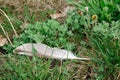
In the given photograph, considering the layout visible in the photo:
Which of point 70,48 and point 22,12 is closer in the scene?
point 70,48

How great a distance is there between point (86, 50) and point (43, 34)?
37 centimetres

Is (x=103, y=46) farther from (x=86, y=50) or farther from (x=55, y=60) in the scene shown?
(x=55, y=60)

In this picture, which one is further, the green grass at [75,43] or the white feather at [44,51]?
the white feather at [44,51]

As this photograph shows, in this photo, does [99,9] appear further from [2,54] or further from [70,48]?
[2,54]

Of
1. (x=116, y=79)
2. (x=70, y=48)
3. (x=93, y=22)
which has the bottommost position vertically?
(x=116, y=79)

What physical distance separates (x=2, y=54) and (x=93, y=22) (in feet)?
2.54

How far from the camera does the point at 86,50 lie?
2.83 meters

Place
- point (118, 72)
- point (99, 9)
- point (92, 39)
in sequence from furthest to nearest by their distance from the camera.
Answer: point (99, 9) → point (92, 39) → point (118, 72)

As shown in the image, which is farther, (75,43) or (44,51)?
(75,43)

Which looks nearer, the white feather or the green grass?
the green grass

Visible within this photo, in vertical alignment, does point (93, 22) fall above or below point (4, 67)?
above

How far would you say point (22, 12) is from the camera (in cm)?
312

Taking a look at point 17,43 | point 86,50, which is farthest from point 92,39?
point 17,43

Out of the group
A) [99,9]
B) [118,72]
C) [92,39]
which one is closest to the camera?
[118,72]
